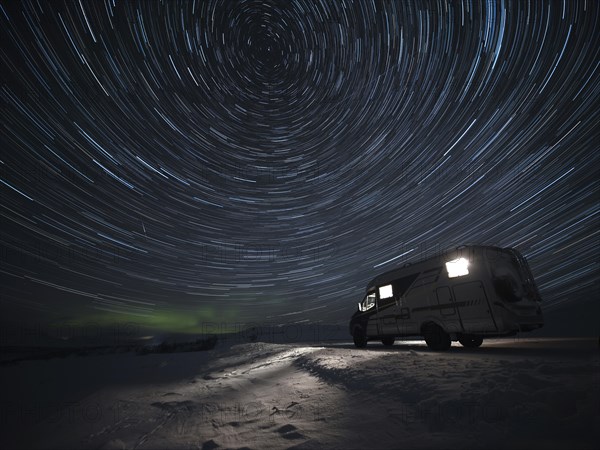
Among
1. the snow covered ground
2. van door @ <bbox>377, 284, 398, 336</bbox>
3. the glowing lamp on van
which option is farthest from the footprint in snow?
van door @ <bbox>377, 284, 398, 336</bbox>

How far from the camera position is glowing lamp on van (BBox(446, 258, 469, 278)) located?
376 inches

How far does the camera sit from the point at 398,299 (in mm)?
12086

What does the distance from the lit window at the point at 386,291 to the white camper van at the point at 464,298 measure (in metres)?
0.06

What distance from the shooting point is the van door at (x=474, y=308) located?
342 inches

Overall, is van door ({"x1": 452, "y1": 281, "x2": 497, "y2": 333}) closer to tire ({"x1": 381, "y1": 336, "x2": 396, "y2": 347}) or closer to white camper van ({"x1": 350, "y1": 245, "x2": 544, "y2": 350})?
white camper van ({"x1": 350, "y1": 245, "x2": 544, "y2": 350})

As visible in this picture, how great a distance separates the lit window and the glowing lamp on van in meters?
3.14

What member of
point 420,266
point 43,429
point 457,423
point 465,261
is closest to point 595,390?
point 457,423

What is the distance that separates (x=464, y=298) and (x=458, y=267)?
111 cm

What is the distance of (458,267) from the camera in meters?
9.80

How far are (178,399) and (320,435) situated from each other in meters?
4.43

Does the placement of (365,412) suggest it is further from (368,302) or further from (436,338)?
(368,302)

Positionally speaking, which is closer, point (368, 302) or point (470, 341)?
point (470, 341)

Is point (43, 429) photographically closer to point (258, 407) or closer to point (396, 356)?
point (258, 407)

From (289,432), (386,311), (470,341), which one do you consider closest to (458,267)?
(470,341)
